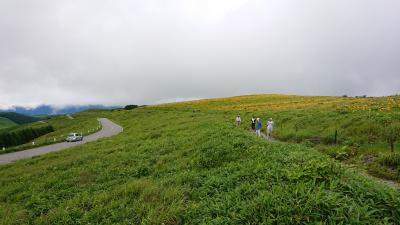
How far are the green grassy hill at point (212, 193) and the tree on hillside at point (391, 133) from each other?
6.85 meters

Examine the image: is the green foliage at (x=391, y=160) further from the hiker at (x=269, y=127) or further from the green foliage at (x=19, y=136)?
the green foliage at (x=19, y=136)

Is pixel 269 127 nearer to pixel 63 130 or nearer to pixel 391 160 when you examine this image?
pixel 391 160

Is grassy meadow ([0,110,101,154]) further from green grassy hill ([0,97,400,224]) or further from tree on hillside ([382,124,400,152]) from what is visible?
tree on hillside ([382,124,400,152])

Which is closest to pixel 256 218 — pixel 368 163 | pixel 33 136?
pixel 368 163

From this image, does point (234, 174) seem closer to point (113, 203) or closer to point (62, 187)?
point (113, 203)

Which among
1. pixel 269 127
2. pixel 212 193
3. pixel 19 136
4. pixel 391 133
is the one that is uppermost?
pixel 391 133

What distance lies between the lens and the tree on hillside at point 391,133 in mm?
14694

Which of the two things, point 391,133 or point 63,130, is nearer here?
point 391,133

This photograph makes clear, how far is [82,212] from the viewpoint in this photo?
923 centimetres

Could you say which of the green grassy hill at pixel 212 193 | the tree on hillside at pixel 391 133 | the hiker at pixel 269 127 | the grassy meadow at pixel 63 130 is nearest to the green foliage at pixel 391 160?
the tree on hillside at pixel 391 133

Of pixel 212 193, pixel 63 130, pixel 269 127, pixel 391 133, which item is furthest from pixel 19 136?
pixel 391 133

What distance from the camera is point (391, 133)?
1490cm

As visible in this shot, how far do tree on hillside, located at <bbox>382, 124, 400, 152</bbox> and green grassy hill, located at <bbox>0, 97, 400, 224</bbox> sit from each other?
22.5 feet

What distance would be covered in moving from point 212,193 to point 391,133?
11.8 meters
